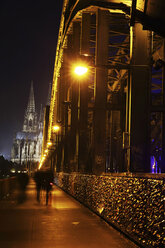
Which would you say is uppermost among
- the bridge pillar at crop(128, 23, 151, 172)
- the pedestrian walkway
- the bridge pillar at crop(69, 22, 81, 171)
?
the bridge pillar at crop(69, 22, 81, 171)

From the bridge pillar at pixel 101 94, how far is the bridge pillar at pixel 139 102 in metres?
15.6

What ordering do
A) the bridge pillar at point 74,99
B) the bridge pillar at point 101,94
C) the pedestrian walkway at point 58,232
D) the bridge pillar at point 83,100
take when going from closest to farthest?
the pedestrian walkway at point 58,232 → the bridge pillar at point 101,94 → the bridge pillar at point 83,100 → the bridge pillar at point 74,99

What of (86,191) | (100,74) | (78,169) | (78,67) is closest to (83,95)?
(100,74)

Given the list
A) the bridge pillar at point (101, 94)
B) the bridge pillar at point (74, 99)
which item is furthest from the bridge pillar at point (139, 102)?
the bridge pillar at point (74, 99)

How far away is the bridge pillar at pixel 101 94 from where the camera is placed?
31344mm

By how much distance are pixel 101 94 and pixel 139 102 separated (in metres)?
16.8

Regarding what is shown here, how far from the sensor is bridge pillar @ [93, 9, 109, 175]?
31.3 m

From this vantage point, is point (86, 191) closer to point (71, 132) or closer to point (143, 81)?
point (143, 81)

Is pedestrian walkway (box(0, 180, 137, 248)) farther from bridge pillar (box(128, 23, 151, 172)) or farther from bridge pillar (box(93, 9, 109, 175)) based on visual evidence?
bridge pillar (box(93, 9, 109, 175))

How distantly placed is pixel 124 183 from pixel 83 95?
23.3m

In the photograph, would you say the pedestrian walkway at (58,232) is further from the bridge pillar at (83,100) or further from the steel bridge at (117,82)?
the bridge pillar at (83,100)

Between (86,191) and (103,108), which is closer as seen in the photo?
(86,191)

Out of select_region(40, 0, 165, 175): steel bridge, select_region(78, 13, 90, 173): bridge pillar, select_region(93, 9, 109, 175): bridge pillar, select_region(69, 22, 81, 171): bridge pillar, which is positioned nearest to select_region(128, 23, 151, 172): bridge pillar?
select_region(40, 0, 165, 175): steel bridge

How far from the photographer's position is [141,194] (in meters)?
9.45
